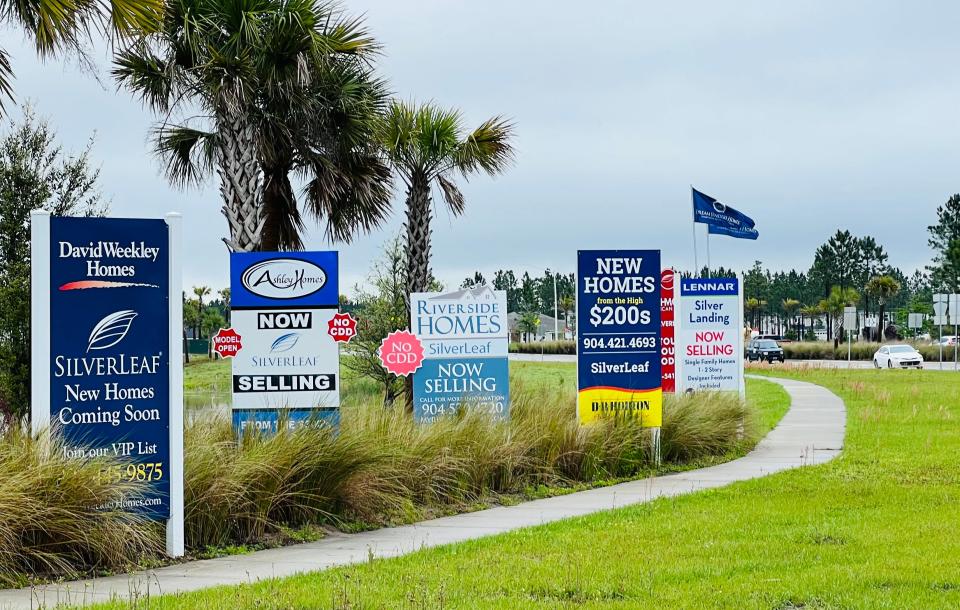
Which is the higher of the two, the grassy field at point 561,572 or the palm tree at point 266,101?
the palm tree at point 266,101

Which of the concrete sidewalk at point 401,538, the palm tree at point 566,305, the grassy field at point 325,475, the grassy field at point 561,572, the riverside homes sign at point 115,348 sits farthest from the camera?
the palm tree at point 566,305

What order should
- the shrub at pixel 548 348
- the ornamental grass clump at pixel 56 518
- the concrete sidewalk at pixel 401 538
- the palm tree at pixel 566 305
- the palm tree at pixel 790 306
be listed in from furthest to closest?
1. the palm tree at pixel 566 305
2. the palm tree at pixel 790 306
3. the shrub at pixel 548 348
4. the ornamental grass clump at pixel 56 518
5. the concrete sidewalk at pixel 401 538

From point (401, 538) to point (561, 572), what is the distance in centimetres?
229


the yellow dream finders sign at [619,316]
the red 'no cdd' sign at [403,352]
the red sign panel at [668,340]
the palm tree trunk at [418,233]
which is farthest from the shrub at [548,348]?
the red 'no cdd' sign at [403,352]

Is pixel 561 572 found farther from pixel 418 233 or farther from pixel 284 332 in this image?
pixel 418 233

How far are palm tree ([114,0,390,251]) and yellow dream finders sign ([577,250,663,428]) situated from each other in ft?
18.7

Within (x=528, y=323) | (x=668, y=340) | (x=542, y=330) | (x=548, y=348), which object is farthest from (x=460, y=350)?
(x=542, y=330)

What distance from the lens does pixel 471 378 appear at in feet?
51.0

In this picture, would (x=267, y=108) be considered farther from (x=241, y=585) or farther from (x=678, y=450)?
(x=241, y=585)

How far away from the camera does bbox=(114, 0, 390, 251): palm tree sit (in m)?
18.0

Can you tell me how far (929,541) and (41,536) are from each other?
665 cm

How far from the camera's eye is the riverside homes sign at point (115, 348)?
902 centimetres

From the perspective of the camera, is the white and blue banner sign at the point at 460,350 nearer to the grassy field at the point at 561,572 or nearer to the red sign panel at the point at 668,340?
the grassy field at the point at 561,572

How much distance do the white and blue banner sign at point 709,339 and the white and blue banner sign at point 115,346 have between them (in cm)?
1311
